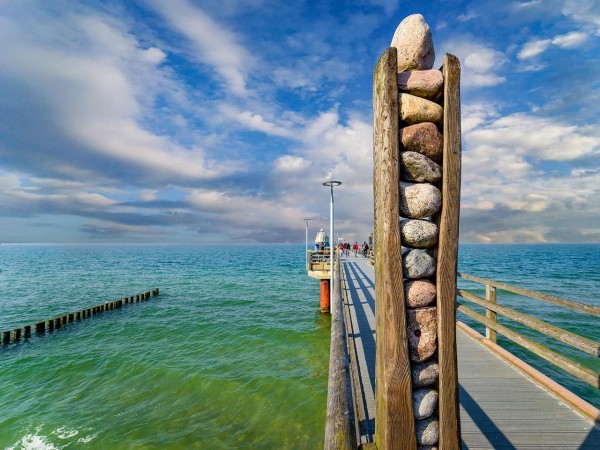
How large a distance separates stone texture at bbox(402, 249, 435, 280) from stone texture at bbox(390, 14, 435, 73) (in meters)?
1.52

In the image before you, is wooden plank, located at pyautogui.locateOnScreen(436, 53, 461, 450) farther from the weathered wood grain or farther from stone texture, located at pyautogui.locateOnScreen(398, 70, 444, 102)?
the weathered wood grain

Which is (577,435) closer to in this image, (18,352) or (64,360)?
(64,360)

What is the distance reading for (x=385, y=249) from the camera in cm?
224

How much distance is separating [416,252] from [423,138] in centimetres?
89

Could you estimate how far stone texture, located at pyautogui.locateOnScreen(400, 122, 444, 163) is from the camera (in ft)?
7.75

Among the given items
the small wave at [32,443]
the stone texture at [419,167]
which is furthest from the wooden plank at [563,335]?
the small wave at [32,443]

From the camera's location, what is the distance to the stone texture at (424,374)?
2.29 meters

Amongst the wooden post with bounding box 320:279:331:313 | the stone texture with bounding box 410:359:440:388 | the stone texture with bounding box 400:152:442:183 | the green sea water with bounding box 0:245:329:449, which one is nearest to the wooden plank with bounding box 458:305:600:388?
the stone texture with bounding box 410:359:440:388

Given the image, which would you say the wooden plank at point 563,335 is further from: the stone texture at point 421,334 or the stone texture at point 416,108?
the stone texture at point 416,108

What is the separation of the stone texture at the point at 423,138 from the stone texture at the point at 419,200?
29 cm

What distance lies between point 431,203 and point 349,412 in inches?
76.8

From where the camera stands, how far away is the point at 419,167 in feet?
7.72

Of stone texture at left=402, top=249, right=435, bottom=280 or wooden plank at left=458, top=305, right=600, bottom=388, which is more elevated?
stone texture at left=402, top=249, right=435, bottom=280

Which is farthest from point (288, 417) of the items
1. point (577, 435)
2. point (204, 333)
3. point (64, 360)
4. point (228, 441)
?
point (64, 360)
